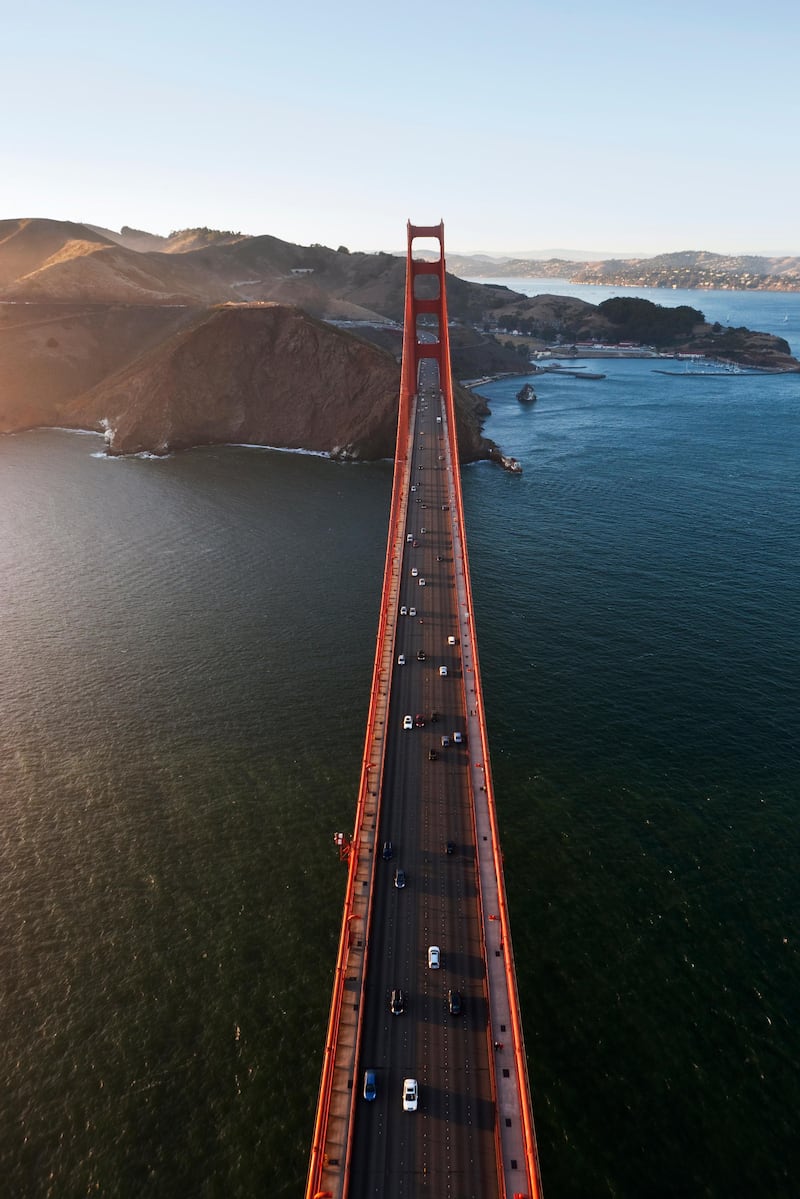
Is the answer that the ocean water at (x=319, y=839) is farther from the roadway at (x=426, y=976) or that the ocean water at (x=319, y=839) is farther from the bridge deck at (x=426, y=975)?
the roadway at (x=426, y=976)

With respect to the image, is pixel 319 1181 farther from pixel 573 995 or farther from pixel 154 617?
pixel 154 617

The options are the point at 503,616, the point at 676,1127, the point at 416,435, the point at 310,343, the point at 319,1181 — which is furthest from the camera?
the point at 310,343

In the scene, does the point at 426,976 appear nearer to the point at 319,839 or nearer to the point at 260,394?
the point at 319,839

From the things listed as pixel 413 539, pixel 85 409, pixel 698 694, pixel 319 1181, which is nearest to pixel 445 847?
pixel 319 1181

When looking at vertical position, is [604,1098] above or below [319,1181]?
below

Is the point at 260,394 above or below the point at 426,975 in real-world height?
above

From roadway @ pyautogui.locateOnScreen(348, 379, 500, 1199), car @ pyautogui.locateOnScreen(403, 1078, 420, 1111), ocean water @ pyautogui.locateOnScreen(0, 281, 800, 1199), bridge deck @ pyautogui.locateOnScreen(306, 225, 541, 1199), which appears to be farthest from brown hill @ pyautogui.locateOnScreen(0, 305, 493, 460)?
car @ pyautogui.locateOnScreen(403, 1078, 420, 1111)

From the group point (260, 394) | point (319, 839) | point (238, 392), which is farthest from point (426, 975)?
point (238, 392)
